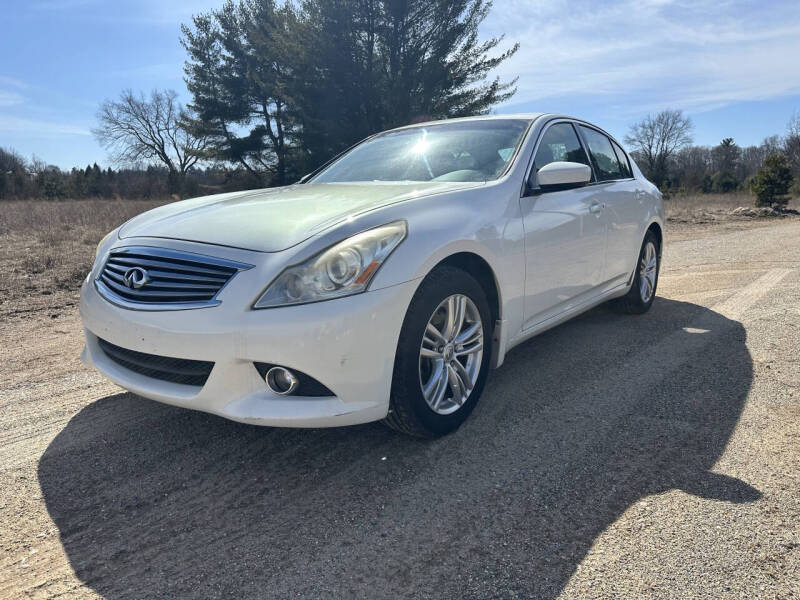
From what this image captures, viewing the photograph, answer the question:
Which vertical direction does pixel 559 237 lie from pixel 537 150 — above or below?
below

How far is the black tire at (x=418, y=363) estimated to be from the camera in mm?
2475

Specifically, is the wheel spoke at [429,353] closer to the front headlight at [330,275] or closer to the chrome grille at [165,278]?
the front headlight at [330,275]

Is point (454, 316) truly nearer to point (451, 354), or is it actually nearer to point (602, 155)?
point (451, 354)

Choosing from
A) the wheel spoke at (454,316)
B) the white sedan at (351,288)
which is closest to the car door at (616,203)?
the white sedan at (351,288)

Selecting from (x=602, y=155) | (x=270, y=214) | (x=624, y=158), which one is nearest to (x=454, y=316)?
(x=270, y=214)

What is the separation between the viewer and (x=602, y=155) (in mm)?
4605

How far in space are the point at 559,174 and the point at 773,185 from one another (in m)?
24.3

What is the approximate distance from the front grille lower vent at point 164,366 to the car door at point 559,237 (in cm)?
179

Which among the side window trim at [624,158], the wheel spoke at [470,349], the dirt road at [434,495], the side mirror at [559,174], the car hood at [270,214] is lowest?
the dirt road at [434,495]

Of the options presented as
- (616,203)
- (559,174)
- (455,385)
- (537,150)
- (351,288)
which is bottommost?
(455,385)

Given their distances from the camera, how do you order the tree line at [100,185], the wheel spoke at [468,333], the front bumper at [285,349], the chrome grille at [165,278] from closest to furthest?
the front bumper at [285,349] < the chrome grille at [165,278] < the wheel spoke at [468,333] < the tree line at [100,185]

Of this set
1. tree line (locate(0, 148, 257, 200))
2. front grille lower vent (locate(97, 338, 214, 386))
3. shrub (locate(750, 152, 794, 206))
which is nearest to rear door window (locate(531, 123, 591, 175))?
front grille lower vent (locate(97, 338, 214, 386))

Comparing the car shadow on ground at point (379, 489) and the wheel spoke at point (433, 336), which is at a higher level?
the wheel spoke at point (433, 336)

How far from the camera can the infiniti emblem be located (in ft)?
8.20
